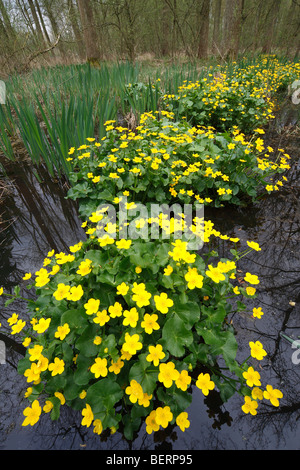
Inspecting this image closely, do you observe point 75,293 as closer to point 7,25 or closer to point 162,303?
point 162,303

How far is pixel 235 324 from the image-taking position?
1513 millimetres

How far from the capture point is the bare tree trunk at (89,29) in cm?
684

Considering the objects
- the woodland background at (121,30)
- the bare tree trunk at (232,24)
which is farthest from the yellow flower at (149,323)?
the bare tree trunk at (232,24)

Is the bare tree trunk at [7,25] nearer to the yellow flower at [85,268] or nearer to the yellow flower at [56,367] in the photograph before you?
the yellow flower at [85,268]

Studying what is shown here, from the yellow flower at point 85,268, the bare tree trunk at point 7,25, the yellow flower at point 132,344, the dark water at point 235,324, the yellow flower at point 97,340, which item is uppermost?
the bare tree trunk at point 7,25

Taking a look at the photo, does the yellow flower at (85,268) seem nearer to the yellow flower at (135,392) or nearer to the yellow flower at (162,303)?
the yellow flower at (162,303)

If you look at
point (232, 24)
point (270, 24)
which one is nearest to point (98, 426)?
point (232, 24)

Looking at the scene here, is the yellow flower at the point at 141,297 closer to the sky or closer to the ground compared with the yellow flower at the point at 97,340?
closer to the sky

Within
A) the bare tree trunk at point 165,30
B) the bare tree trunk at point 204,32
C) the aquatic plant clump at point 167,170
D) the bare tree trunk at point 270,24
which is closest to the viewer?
the aquatic plant clump at point 167,170

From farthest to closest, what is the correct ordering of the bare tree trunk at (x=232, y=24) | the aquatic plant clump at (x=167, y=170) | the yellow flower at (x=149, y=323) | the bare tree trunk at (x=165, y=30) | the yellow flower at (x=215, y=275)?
the bare tree trunk at (x=165, y=30)
the bare tree trunk at (x=232, y=24)
the aquatic plant clump at (x=167, y=170)
the yellow flower at (x=215, y=275)
the yellow flower at (x=149, y=323)

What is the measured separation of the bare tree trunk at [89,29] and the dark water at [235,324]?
6.87m

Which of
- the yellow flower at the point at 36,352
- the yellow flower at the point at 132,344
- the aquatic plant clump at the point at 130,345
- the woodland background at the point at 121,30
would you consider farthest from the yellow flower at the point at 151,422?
the woodland background at the point at 121,30

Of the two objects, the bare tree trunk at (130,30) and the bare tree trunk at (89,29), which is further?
the bare tree trunk at (89,29)

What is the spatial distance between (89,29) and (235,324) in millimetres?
9148
